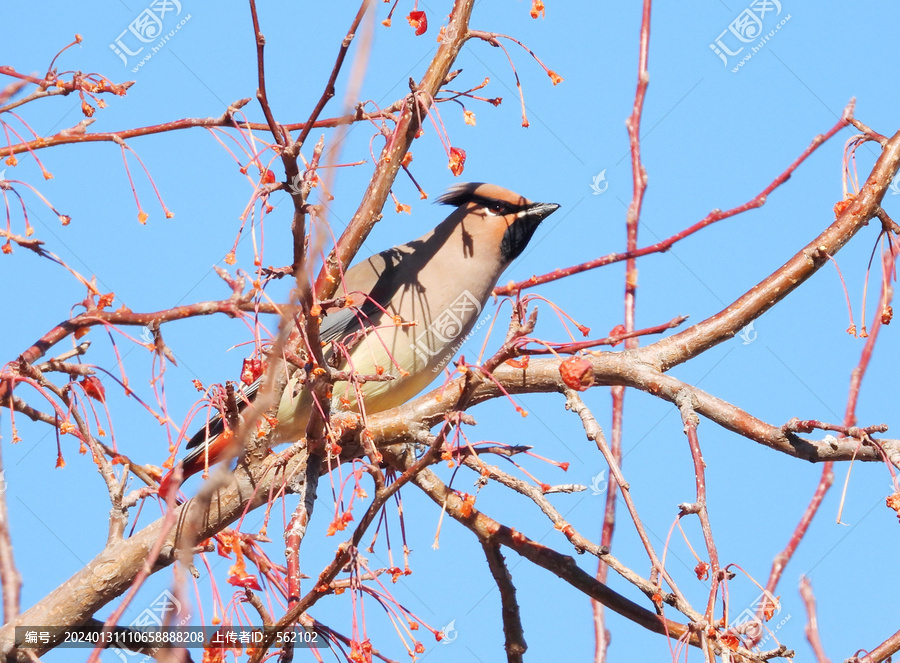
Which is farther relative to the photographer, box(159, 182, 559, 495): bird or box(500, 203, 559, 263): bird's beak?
box(500, 203, 559, 263): bird's beak

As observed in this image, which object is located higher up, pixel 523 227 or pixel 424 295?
pixel 523 227

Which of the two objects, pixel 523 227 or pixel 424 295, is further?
pixel 523 227

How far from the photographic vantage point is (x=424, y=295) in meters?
3.64

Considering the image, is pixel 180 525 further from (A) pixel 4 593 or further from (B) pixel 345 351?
(B) pixel 345 351

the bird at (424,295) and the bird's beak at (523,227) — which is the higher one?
the bird's beak at (523,227)

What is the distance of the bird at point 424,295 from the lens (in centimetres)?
340

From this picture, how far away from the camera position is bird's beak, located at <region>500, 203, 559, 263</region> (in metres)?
4.05

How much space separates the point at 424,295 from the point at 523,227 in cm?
65

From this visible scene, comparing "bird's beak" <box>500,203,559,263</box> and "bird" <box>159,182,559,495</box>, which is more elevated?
"bird's beak" <box>500,203,559,263</box>

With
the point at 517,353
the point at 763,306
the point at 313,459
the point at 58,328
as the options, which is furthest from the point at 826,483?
the point at 58,328

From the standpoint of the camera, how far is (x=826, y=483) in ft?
10.5

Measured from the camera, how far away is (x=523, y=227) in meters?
4.07

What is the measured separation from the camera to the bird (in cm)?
340

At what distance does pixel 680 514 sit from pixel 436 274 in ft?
6.36
